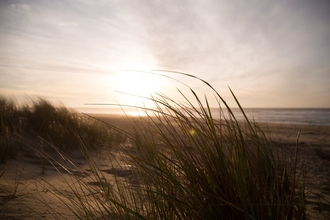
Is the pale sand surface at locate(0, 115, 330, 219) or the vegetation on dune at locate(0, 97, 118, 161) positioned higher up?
the vegetation on dune at locate(0, 97, 118, 161)

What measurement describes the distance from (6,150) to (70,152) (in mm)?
1325

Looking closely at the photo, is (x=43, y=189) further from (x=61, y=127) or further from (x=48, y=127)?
(x=48, y=127)

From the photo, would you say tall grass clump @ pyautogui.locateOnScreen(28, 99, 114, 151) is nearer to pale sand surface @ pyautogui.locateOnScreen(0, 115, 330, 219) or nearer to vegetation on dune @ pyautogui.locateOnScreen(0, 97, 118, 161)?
vegetation on dune @ pyautogui.locateOnScreen(0, 97, 118, 161)

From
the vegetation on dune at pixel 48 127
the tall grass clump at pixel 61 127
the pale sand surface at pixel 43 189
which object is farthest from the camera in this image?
the tall grass clump at pixel 61 127

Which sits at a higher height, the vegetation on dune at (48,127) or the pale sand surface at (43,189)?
the vegetation on dune at (48,127)

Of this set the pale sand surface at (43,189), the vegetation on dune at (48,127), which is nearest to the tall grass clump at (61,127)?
the vegetation on dune at (48,127)

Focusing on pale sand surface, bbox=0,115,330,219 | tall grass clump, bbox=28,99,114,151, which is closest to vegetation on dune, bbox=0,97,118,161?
tall grass clump, bbox=28,99,114,151

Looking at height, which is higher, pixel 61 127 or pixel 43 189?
pixel 61 127

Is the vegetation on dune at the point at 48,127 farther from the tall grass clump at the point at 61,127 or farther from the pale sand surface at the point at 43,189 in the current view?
the pale sand surface at the point at 43,189

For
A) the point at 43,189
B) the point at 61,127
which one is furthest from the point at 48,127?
the point at 43,189

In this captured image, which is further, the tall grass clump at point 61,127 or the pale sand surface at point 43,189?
the tall grass clump at point 61,127

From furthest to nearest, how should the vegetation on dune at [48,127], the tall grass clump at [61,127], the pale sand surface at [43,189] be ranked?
1. the tall grass clump at [61,127]
2. the vegetation on dune at [48,127]
3. the pale sand surface at [43,189]

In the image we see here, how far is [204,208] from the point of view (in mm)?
977

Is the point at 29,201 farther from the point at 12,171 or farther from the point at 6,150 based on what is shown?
the point at 6,150
